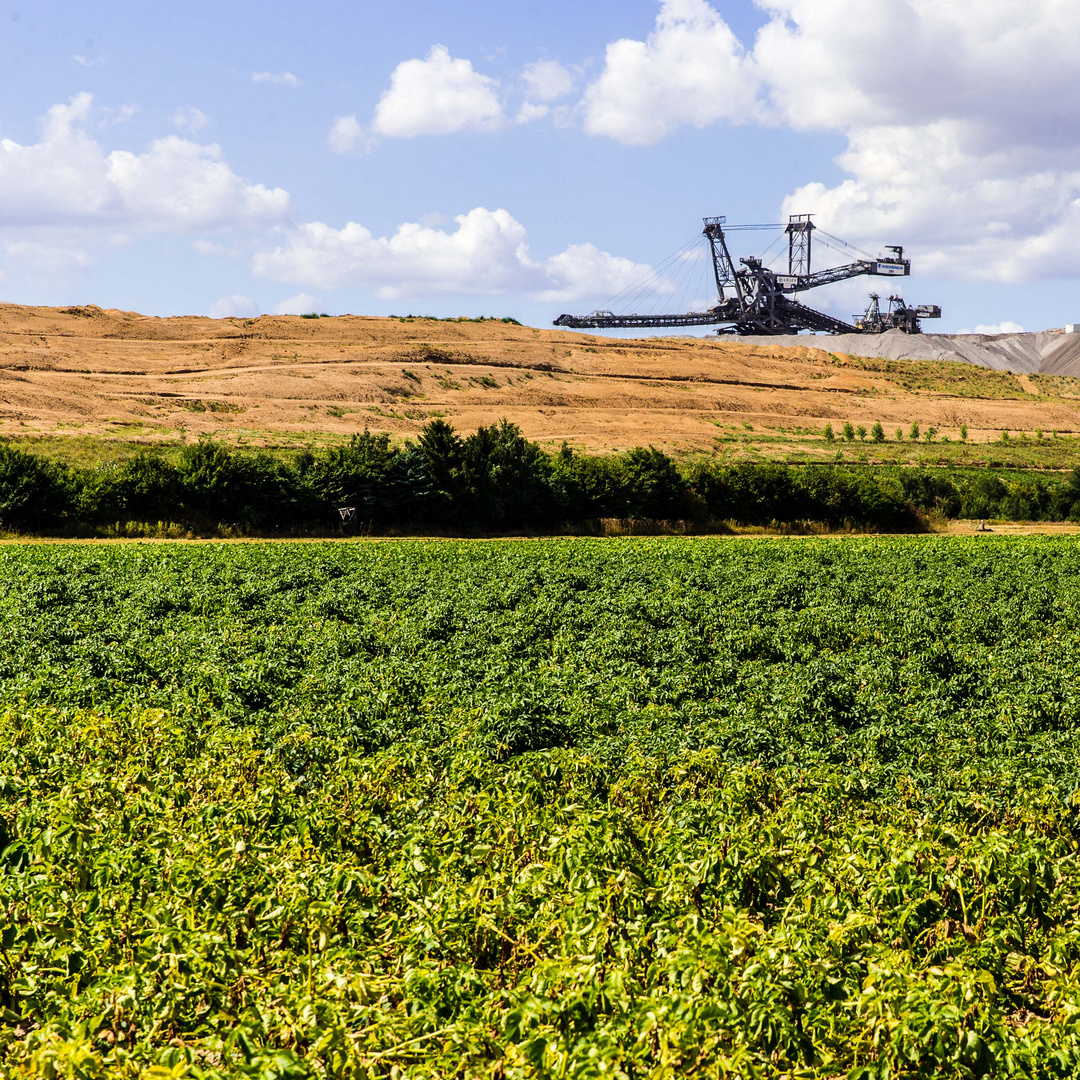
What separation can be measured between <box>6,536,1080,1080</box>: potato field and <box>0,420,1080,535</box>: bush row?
2108 cm

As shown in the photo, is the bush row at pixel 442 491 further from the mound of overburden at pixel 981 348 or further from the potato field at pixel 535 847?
Answer: the mound of overburden at pixel 981 348

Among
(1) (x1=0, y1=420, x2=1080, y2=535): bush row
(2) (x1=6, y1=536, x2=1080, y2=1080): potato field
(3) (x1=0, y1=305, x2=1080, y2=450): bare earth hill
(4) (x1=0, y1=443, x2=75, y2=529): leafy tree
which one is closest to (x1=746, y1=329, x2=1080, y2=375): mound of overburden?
(3) (x1=0, y1=305, x2=1080, y2=450): bare earth hill

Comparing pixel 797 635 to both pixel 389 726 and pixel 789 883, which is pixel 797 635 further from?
pixel 789 883

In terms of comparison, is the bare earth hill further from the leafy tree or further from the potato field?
the potato field

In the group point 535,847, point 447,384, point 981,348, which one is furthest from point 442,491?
point 981,348

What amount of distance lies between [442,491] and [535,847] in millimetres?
37823

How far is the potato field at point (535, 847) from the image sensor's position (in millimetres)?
5918

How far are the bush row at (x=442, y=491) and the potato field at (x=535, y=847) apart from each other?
21081mm

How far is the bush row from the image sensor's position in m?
41.1

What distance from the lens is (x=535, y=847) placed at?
9195 millimetres

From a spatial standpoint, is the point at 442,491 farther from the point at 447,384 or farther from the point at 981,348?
the point at 981,348

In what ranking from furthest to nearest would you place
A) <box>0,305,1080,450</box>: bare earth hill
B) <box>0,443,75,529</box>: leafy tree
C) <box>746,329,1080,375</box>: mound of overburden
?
<box>746,329,1080,375</box>: mound of overburden, <box>0,305,1080,450</box>: bare earth hill, <box>0,443,75,529</box>: leafy tree

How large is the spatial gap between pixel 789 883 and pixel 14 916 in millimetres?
6491

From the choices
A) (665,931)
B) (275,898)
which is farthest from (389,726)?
(665,931)
